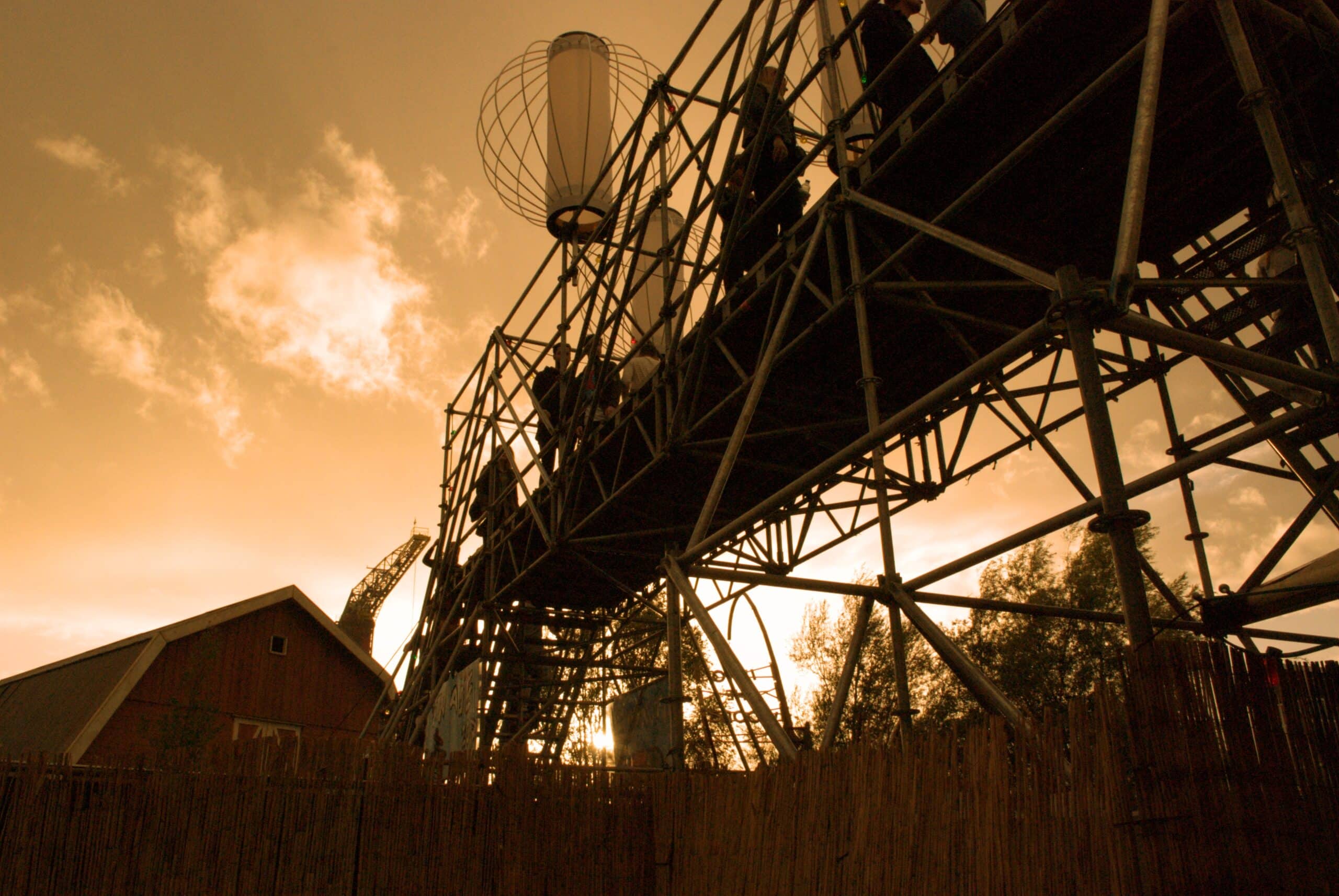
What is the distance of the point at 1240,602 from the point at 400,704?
37.6ft

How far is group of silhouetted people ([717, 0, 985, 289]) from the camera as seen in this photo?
6.18 metres

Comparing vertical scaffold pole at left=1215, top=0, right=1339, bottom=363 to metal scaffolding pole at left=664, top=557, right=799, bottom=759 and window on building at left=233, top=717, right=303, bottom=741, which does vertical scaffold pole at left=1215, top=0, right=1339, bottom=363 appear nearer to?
metal scaffolding pole at left=664, top=557, right=799, bottom=759

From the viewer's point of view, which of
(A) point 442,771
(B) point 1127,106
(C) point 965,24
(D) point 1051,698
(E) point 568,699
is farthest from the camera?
(D) point 1051,698

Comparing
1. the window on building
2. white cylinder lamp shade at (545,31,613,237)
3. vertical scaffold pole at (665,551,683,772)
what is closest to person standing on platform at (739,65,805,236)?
vertical scaffold pole at (665,551,683,772)

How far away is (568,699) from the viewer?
13477 mm

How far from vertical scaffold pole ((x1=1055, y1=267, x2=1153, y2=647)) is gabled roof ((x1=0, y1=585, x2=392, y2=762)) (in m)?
19.1

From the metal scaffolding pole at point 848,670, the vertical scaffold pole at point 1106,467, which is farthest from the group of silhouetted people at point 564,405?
the vertical scaffold pole at point 1106,467

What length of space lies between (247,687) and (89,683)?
318cm

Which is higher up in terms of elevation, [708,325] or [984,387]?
[708,325]

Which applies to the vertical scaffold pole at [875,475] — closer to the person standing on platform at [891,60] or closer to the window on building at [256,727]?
the person standing on platform at [891,60]

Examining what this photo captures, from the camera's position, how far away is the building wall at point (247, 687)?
19.5 m

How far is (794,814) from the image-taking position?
5.04m

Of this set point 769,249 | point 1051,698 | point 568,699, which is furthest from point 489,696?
point 1051,698

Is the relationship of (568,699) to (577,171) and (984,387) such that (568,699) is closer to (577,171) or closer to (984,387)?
(577,171)
